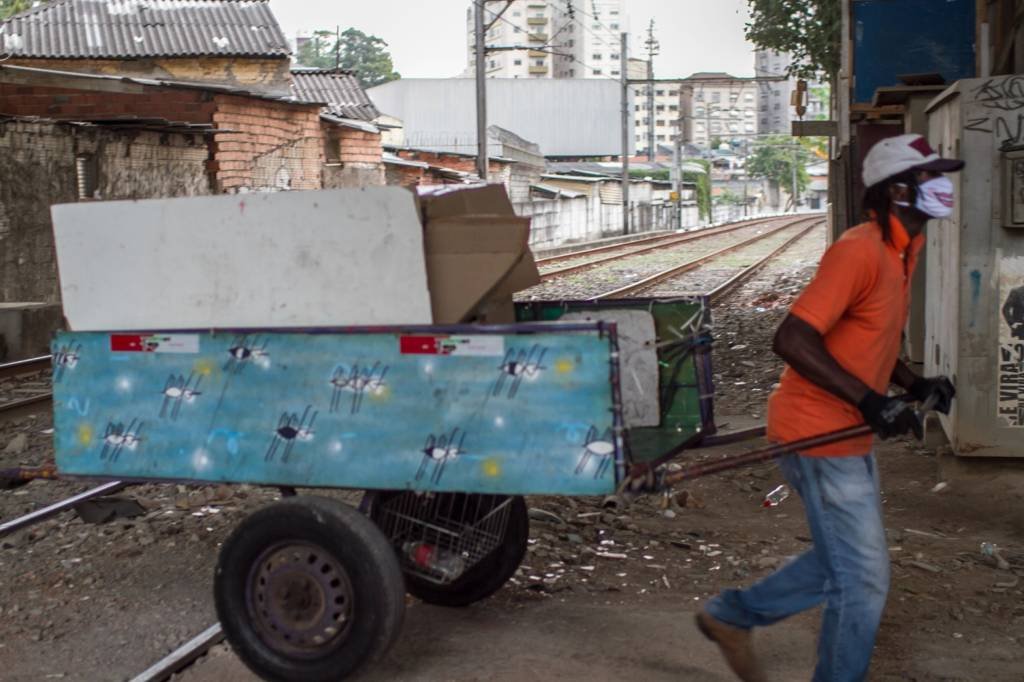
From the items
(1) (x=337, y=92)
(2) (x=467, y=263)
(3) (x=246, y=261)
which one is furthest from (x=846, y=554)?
(1) (x=337, y=92)

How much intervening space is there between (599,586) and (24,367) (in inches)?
370

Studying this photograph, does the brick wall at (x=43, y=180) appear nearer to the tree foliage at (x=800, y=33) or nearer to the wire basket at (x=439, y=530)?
the tree foliage at (x=800, y=33)

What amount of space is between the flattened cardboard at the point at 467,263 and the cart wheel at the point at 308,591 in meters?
0.77

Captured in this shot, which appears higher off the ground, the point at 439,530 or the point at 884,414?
the point at 884,414

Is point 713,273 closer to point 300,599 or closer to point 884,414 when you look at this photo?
point 300,599

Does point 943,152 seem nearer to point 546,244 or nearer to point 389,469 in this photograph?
point 389,469

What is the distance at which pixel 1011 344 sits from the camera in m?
6.93

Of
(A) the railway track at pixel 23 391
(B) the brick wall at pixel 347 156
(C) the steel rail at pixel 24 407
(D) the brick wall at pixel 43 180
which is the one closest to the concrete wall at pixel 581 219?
(B) the brick wall at pixel 347 156

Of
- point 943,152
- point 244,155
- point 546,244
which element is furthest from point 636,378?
point 546,244

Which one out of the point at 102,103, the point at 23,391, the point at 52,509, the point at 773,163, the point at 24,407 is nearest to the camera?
the point at 52,509

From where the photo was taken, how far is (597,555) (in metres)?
6.09

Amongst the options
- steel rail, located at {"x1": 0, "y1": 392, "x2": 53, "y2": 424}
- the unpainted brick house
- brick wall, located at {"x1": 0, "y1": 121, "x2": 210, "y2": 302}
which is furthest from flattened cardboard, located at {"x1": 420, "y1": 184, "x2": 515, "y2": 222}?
the unpainted brick house

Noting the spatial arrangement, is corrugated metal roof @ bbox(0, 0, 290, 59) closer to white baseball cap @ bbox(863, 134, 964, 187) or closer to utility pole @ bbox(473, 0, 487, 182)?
utility pole @ bbox(473, 0, 487, 182)

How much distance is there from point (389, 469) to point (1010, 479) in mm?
4179
